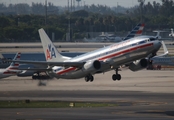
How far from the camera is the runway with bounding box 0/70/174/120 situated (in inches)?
2420

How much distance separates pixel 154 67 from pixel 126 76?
19.4 metres

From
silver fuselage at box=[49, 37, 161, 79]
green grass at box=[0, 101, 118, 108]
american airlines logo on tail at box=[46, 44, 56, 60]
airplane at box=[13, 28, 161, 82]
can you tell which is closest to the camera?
green grass at box=[0, 101, 118, 108]

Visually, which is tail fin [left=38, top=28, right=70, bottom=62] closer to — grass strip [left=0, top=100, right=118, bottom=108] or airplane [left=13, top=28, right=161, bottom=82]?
airplane [left=13, top=28, right=161, bottom=82]

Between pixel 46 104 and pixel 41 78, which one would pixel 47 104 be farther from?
pixel 41 78

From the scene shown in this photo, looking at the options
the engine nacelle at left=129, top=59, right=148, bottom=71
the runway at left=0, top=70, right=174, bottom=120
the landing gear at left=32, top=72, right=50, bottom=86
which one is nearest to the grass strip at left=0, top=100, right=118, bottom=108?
the runway at left=0, top=70, right=174, bottom=120

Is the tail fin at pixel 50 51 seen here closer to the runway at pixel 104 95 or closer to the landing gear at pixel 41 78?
the runway at pixel 104 95

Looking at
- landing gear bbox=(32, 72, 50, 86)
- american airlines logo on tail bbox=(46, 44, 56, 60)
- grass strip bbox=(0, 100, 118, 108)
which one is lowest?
landing gear bbox=(32, 72, 50, 86)

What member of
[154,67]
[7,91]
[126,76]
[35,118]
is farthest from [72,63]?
[154,67]

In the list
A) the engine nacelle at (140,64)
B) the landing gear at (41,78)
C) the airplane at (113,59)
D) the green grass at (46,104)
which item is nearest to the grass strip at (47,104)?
the green grass at (46,104)

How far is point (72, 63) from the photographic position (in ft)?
260

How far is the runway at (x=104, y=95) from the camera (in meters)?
61.5

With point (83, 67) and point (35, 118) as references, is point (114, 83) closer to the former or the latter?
point (83, 67)

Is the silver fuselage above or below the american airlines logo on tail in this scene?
above

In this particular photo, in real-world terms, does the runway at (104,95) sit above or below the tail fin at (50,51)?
below
